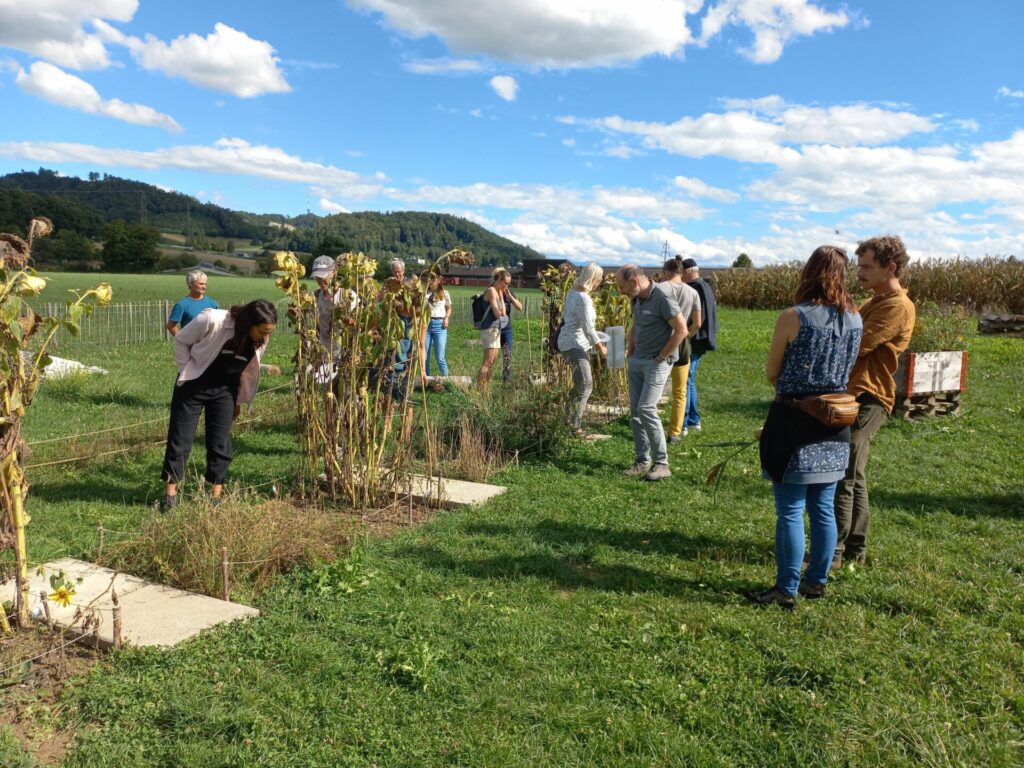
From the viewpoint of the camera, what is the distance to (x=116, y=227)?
49281mm

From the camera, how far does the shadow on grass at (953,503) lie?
5496 mm

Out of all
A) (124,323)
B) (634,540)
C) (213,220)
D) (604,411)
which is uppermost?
(213,220)

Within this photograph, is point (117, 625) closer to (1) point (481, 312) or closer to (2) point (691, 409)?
(2) point (691, 409)

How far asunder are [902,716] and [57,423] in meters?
8.15

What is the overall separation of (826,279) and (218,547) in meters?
3.42

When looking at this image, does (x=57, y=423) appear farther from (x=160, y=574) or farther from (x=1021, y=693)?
(x=1021, y=693)

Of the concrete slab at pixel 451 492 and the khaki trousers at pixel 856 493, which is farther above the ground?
the khaki trousers at pixel 856 493

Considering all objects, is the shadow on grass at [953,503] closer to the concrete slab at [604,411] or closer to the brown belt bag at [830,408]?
the brown belt bag at [830,408]

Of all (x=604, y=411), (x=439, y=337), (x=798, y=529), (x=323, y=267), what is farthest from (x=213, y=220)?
(x=798, y=529)

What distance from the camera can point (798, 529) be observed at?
3.77m

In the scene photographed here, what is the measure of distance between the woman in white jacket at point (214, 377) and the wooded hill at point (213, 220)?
33.9 m

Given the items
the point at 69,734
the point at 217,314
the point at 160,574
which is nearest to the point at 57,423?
the point at 217,314

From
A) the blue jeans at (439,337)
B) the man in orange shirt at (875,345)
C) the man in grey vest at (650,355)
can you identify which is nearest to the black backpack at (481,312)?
the blue jeans at (439,337)

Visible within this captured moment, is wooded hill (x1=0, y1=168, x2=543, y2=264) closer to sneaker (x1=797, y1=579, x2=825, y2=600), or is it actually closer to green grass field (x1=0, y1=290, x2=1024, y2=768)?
green grass field (x1=0, y1=290, x2=1024, y2=768)
